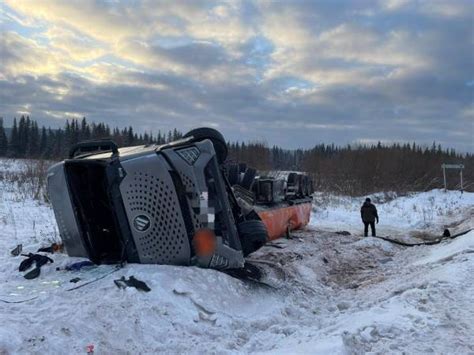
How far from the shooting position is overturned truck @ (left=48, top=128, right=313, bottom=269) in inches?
196

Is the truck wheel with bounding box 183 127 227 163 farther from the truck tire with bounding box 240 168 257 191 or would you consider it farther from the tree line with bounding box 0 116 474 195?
the tree line with bounding box 0 116 474 195

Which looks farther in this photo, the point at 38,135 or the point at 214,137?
the point at 38,135

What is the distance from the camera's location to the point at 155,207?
4980mm

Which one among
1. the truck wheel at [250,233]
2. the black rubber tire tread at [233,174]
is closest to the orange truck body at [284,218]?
the black rubber tire tread at [233,174]

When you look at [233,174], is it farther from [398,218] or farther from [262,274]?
[398,218]

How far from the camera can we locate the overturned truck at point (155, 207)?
499 centimetres

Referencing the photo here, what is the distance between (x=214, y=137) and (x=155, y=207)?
1.32m

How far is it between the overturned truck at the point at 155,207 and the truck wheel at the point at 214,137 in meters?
0.01

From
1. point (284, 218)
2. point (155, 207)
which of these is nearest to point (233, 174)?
point (284, 218)

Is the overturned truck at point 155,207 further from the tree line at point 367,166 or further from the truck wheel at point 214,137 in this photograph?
the tree line at point 367,166

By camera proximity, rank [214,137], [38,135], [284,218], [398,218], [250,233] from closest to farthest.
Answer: [250,233] < [214,137] < [284,218] < [398,218] < [38,135]

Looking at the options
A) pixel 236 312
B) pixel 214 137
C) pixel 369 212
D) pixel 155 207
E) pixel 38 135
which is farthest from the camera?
pixel 38 135

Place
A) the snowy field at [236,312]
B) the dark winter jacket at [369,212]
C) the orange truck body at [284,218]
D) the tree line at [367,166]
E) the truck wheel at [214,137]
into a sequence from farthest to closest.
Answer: the tree line at [367,166]
the dark winter jacket at [369,212]
the orange truck body at [284,218]
the truck wheel at [214,137]
the snowy field at [236,312]

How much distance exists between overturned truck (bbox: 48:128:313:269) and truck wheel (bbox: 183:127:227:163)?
12 millimetres
